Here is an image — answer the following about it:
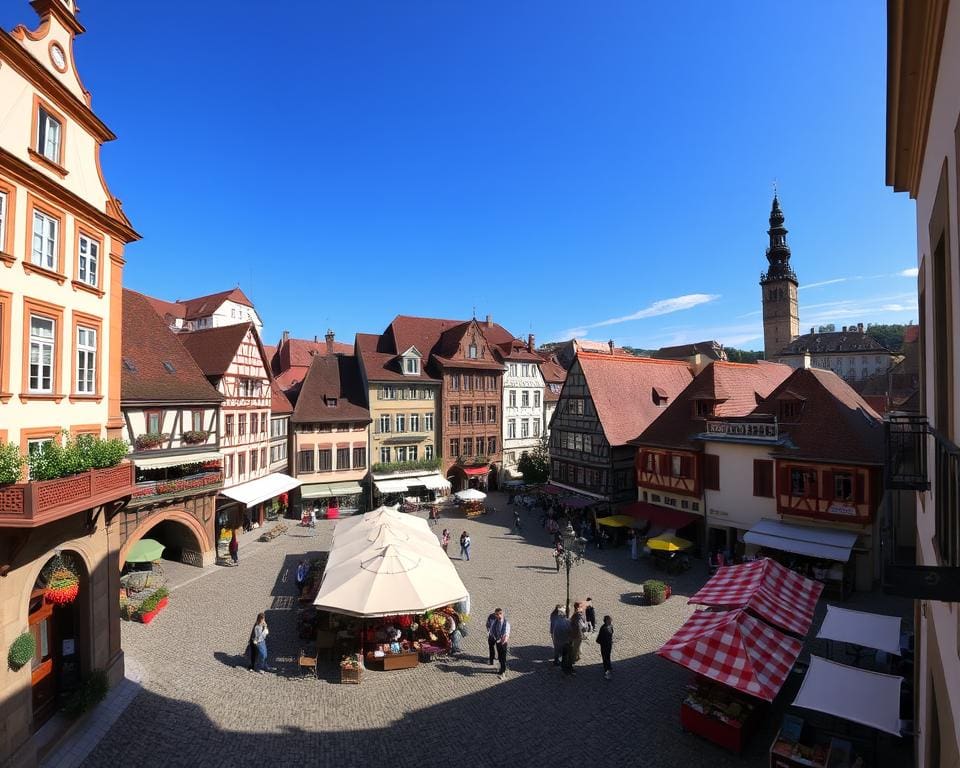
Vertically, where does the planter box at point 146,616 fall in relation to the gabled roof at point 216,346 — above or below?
below

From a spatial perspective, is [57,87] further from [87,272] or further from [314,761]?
[314,761]

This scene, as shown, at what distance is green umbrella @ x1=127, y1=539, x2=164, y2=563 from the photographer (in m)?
19.4

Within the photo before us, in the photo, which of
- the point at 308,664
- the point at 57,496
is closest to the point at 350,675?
the point at 308,664

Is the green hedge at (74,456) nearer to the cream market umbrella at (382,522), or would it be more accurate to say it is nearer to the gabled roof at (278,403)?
the cream market umbrella at (382,522)

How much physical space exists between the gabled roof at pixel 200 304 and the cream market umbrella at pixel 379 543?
169 feet

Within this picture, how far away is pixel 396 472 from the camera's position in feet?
119

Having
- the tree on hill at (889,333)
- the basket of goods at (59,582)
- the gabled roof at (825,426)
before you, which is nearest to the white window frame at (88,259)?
the basket of goods at (59,582)

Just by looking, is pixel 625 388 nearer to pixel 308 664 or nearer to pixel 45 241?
pixel 308 664

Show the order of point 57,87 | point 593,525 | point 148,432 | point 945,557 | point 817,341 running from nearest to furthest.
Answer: point 945,557 → point 57,87 → point 148,432 → point 593,525 → point 817,341

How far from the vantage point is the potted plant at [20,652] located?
381 inches

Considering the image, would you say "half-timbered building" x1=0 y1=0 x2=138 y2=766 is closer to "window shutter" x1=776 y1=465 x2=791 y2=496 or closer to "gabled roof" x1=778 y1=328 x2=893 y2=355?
"window shutter" x1=776 y1=465 x2=791 y2=496

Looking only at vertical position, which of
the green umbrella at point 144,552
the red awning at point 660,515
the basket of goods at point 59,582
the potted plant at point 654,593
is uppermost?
the basket of goods at point 59,582

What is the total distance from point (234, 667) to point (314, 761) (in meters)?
4.95

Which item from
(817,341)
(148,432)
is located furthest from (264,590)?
(817,341)
